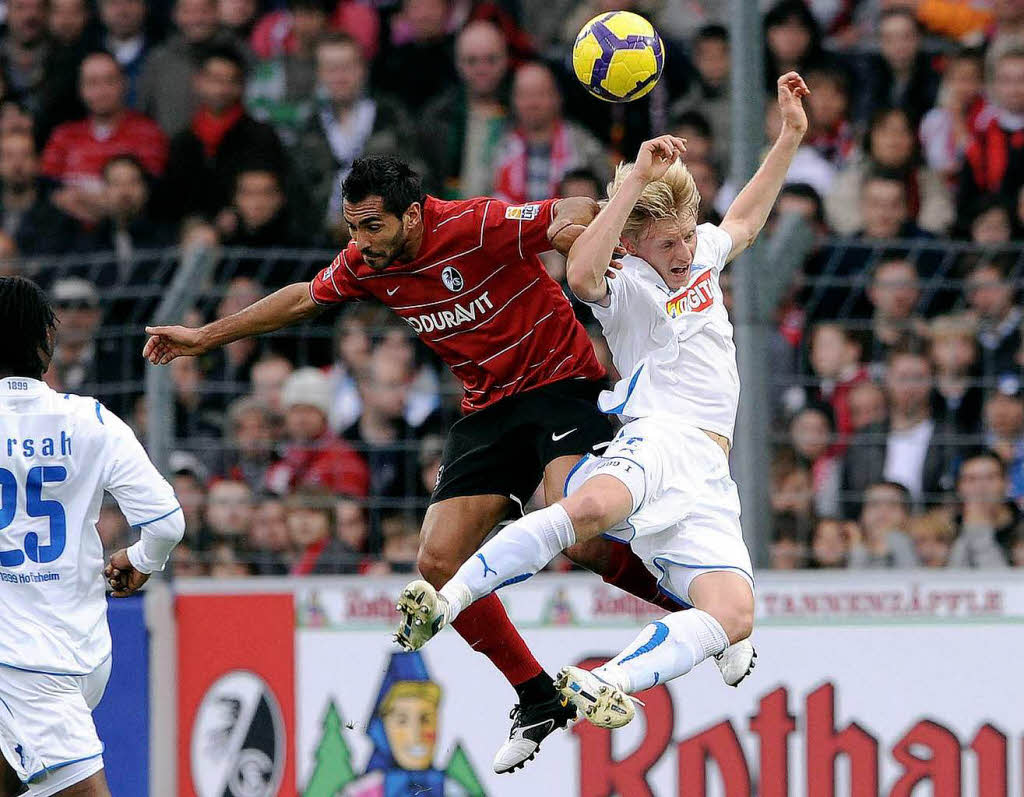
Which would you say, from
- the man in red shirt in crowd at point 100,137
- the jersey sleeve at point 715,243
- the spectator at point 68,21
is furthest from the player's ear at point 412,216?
the spectator at point 68,21

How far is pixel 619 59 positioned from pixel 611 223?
2.33 feet

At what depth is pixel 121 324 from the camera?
8.54m

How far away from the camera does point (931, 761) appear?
7.62m

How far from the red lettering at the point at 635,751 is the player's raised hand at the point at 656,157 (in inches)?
106

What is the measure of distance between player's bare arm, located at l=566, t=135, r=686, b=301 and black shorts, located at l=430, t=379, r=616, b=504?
0.64m

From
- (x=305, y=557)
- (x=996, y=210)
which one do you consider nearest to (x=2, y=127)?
(x=305, y=557)

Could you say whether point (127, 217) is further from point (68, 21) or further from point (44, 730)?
point (44, 730)

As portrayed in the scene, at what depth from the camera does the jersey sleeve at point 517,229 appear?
248 inches

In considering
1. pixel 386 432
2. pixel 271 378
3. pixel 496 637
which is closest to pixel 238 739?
pixel 386 432

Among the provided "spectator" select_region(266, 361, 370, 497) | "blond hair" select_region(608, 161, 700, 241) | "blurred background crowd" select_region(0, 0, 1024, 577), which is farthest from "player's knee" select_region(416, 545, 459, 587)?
"spectator" select_region(266, 361, 370, 497)

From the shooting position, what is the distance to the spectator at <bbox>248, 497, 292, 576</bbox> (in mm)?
8398

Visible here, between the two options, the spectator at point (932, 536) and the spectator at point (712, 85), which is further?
the spectator at point (712, 85)

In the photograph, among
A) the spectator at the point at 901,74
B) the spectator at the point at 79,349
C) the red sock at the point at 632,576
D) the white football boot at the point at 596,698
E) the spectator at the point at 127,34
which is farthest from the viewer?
the spectator at the point at 127,34

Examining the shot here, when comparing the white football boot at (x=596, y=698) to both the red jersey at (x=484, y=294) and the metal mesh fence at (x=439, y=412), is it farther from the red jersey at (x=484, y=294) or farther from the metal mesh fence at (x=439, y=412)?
the metal mesh fence at (x=439, y=412)
